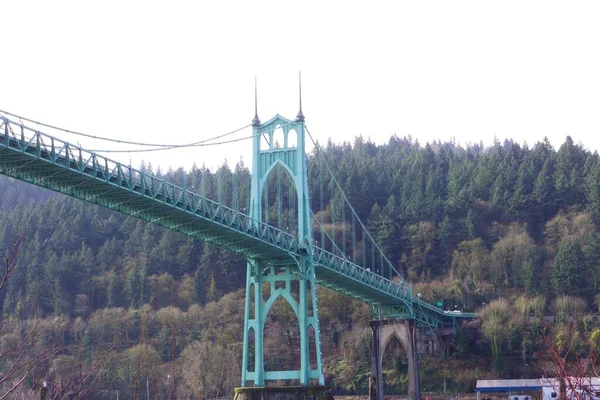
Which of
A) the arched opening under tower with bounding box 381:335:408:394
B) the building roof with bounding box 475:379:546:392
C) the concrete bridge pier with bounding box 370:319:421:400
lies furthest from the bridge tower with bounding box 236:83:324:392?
the arched opening under tower with bounding box 381:335:408:394

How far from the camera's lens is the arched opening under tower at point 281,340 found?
7606cm

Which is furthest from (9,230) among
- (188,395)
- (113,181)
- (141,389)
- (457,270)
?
(113,181)

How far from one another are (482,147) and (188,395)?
122187 mm

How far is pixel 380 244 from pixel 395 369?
56.5ft

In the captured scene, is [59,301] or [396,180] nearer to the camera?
[59,301]

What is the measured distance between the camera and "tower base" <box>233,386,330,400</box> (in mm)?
49156

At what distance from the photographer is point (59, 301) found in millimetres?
87062

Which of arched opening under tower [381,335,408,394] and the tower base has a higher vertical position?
arched opening under tower [381,335,408,394]

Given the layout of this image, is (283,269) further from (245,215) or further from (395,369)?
(395,369)

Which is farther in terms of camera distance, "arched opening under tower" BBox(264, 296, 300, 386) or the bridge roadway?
"arched opening under tower" BBox(264, 296, 300, 386)

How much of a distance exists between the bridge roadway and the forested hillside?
16308 millimetres

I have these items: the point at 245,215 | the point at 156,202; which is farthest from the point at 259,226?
the point at 156,202

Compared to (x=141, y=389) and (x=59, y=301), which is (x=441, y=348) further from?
(x=59, y=301)

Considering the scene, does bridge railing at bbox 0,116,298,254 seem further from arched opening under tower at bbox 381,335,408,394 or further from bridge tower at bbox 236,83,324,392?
arched opening under tower at bbox 381,335,408,394
